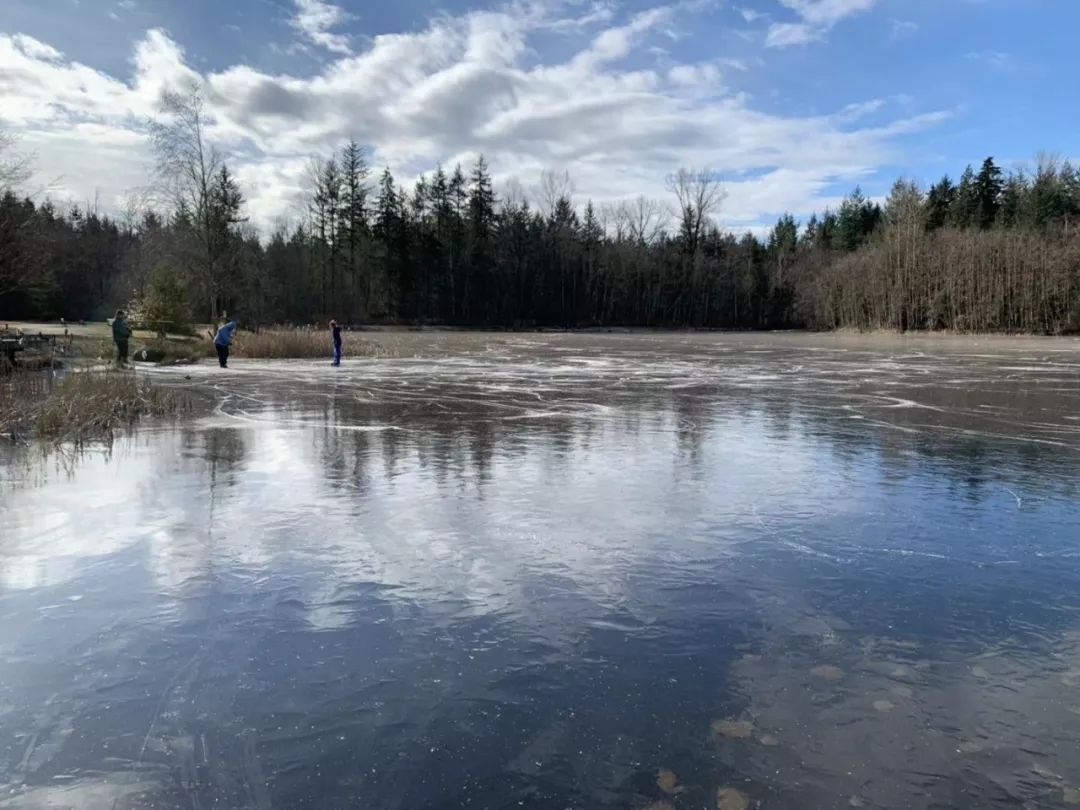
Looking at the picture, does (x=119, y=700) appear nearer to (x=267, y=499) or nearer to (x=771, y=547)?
(x=267, y=499)

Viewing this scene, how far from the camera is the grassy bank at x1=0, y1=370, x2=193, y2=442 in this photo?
460 inches

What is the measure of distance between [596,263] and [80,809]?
81.8 m

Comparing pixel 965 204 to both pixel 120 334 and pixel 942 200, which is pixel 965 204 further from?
pixel 120 334

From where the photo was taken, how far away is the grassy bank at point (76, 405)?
11.7 m

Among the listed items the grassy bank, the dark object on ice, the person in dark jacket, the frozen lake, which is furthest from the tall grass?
the frozen lake

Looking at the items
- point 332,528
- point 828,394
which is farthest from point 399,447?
point 828,394

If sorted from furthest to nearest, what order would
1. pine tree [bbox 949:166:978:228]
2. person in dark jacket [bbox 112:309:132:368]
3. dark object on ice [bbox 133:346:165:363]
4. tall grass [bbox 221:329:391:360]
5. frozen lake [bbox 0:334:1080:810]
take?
pine tree [bbox 949:166:978:228]
tall grass [bbox 221:329:391:360]
dark object on ice [bbox 133:346:165:363]
person in dark jacket [bbox 112:309:132:368]
frozen lake [bbox 0:334:1080:810]

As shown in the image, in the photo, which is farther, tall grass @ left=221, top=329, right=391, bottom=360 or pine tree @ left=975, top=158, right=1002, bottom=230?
pine tree @ left=975, top=158, right=1002, bottom=230

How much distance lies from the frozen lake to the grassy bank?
6.76ft

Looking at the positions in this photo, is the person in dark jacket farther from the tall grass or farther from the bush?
the bush

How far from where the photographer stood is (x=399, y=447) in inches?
417

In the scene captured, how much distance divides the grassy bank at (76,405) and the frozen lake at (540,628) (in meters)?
2.06

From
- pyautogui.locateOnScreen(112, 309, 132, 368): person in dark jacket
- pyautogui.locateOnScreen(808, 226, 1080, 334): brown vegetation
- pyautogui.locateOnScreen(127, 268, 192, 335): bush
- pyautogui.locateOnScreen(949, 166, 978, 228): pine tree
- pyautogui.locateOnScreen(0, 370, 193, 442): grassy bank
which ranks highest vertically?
pyautogui.locateOnScreen(949, 166, 978, 228): pine tree

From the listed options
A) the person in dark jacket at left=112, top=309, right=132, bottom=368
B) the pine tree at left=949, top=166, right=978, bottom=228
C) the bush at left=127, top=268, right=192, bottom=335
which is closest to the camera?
the person in dark jacket at left=112, top=309, right=132, bottom=368
